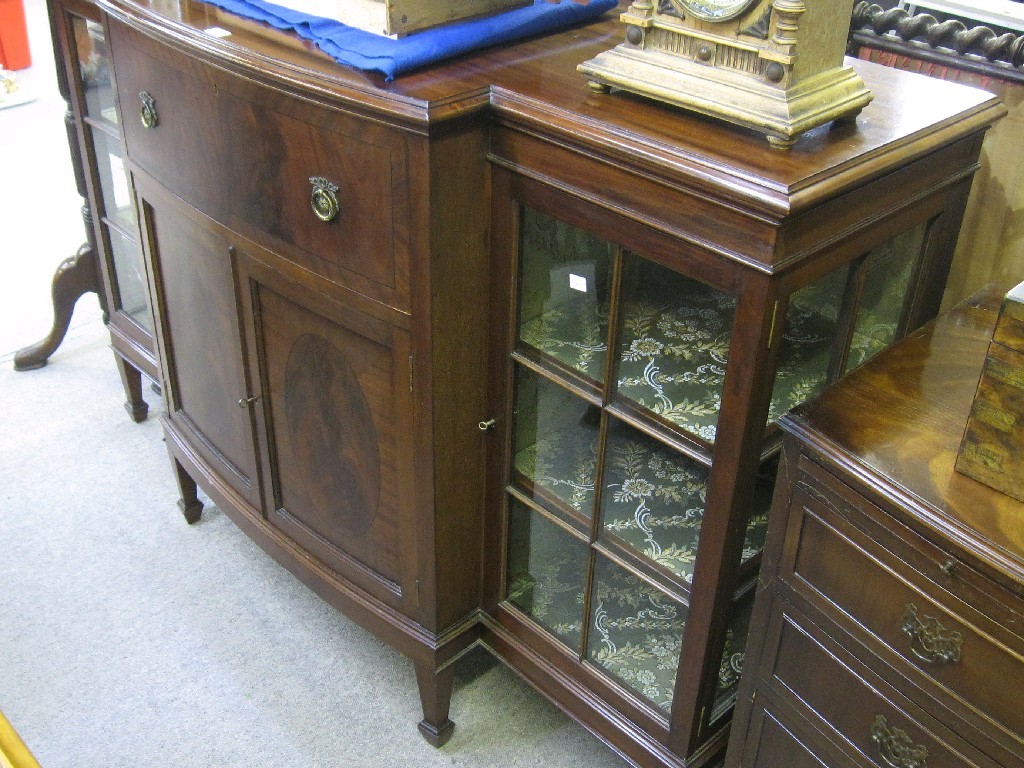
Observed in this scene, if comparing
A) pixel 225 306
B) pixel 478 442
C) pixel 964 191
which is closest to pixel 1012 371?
pixel 964 191

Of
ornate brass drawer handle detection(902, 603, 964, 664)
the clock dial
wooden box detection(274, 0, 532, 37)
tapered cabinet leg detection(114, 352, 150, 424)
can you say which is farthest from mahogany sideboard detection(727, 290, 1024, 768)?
tapered cabinet leg detection(114, 352, 150, 424)

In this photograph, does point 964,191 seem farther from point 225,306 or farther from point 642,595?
point 225,306

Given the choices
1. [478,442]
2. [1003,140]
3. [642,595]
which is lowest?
[642,595]

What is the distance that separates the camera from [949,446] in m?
0.89

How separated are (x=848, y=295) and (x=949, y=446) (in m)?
0.20

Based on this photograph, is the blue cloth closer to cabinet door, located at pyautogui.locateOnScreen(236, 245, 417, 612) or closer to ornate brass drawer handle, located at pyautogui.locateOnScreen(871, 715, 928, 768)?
cabinet door, located at pyautogui.locateOnScreen(236, 245, 417, 612)

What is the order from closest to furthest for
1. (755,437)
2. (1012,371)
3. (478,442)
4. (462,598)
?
(1012,371) < (755,437) < (478,442) < (462,598)

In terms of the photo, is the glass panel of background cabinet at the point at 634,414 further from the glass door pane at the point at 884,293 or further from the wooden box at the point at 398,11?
the wooden box at the point at 398,11

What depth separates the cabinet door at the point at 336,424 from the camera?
1209 mm

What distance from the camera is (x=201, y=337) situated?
1.50 meters

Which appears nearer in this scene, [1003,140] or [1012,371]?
[1012,371]

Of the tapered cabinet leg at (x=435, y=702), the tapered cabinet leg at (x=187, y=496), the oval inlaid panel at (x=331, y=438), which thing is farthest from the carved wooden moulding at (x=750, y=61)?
the tapered cabinet leg at (x=187, y=496)

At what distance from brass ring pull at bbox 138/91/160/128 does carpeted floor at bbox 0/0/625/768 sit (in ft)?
2.48

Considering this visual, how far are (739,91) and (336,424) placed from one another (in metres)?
0.66
